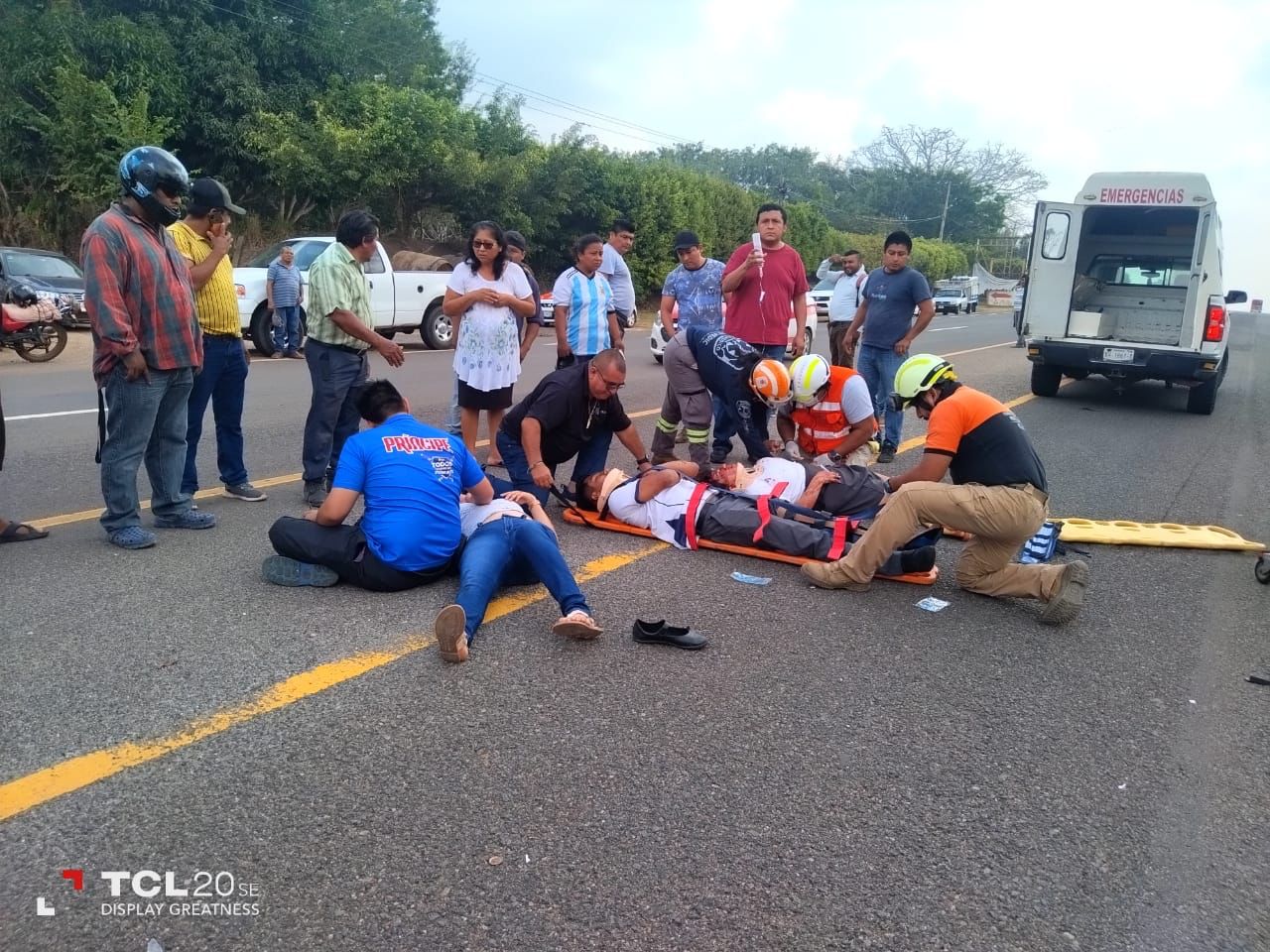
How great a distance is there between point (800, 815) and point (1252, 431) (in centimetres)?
1048

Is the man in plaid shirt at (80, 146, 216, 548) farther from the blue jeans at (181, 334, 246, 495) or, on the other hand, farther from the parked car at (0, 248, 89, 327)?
the parked car at (0, 248, 89, 327)

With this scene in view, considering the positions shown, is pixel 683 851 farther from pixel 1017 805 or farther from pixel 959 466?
pixel 959 466

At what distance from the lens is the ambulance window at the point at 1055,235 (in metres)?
12.0

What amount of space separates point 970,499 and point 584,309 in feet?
11.7

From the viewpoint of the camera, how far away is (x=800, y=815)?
276 centimetres

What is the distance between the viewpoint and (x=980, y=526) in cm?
452

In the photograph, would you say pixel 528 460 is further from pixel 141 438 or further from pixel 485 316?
pixel 141 438

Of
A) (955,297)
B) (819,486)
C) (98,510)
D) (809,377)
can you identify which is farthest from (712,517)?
(955,297)

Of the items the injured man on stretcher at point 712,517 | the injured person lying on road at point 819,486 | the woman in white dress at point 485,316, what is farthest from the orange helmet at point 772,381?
the woman in white dress at point 485,316

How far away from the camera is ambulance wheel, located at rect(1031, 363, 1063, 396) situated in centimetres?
1248

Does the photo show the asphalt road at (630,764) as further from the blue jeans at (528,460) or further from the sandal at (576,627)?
the blue jeans at (528,460)

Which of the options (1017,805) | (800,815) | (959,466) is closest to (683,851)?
(800,815)

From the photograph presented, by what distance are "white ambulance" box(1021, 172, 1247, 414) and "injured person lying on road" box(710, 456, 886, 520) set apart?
7492 mm

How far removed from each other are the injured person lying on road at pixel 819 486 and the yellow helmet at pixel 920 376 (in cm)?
87
